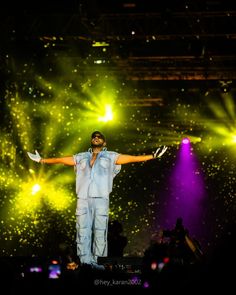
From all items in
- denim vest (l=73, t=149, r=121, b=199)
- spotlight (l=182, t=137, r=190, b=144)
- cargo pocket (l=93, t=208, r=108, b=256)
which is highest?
spotlight (l=182, t=137, r=190, b=144)

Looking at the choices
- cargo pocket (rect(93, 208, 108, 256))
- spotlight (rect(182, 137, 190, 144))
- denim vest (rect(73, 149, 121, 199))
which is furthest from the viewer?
spotlight (rect(182, 137, 190, 144))

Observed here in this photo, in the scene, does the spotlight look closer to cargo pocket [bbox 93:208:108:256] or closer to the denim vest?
the denim vest

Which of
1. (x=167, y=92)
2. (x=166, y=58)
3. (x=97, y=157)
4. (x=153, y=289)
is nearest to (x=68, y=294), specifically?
(x=153, y=289)

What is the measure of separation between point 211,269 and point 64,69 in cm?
831

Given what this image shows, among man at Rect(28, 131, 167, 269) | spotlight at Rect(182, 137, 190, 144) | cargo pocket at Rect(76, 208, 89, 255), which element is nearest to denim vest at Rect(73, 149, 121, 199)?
man at Rect(28, 131, 167, 269)

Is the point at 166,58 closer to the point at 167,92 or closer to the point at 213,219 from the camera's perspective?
the point at 167,92

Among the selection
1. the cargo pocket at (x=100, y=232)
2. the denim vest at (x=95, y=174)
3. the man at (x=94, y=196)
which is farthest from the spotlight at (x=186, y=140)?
the cargo pocket at (x=100, y=232)

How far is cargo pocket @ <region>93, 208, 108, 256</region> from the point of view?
6.65 metres

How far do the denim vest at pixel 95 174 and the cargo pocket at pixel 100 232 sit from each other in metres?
0.26

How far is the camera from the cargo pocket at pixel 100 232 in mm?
6652

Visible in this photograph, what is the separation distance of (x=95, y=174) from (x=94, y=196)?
0.34m

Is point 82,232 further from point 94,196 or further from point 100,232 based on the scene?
point 94,196

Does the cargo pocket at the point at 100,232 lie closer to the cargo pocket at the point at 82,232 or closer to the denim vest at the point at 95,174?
the cargo pocket at the point at 82,232

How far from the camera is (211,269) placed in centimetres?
341
